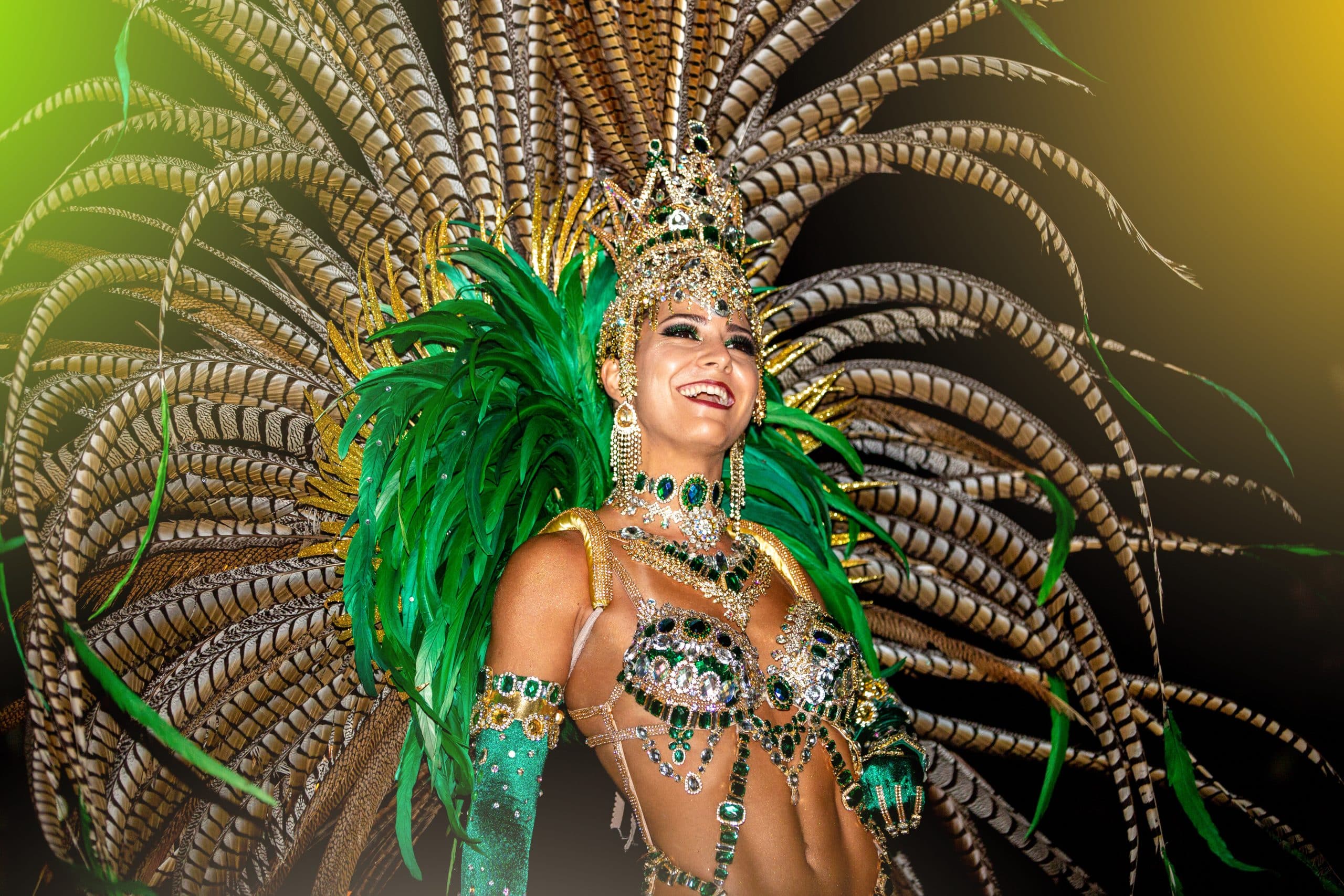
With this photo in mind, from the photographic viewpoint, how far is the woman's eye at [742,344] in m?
1.80

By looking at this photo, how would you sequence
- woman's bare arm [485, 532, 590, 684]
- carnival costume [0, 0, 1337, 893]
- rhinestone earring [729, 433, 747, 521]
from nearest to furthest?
woman's bare arm [485, 532, 590, 684] → carnival costume [0, 0, 1337, 893] → rhinestone earring [729, 433, 747, 521]

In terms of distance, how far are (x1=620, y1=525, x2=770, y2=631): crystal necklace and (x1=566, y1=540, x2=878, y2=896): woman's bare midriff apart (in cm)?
2

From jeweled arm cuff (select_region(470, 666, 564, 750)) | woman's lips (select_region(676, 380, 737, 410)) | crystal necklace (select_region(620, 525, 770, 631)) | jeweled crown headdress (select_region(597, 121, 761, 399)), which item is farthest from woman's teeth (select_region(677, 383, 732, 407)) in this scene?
jeweled arm cuff (select_region(470, 666, 564, 750))

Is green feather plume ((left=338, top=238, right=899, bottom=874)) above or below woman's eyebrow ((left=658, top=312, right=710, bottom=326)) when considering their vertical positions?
below

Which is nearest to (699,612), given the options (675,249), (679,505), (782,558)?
(679,505)

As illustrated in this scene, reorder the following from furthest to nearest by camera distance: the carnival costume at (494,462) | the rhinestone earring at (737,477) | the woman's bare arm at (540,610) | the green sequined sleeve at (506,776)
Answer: the rhinestone earring at (737,477)
the carnival costume at (494,462)
the woman's bare arm at (540,610)
the green sequined sleeve at (506,776)

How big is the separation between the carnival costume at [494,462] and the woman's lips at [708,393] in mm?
120

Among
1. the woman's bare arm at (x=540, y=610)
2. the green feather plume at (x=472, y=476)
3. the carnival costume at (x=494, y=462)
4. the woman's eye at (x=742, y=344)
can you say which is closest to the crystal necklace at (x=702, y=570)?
the carnival costume at (x=494, y=462)

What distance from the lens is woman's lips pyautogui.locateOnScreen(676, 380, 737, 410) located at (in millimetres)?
1729

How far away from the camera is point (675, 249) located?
1.81 m

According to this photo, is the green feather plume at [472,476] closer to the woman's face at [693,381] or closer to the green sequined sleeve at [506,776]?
the green sequined sleeve at [506,776]

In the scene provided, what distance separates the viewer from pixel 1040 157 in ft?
8.07

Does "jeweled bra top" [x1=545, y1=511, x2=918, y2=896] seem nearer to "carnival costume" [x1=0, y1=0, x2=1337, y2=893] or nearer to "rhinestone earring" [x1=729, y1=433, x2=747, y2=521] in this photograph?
"carnival costume" [x1=0, y1=0, x2=1337, y2=893]

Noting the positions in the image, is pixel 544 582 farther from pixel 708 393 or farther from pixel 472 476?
pixel 708 393
